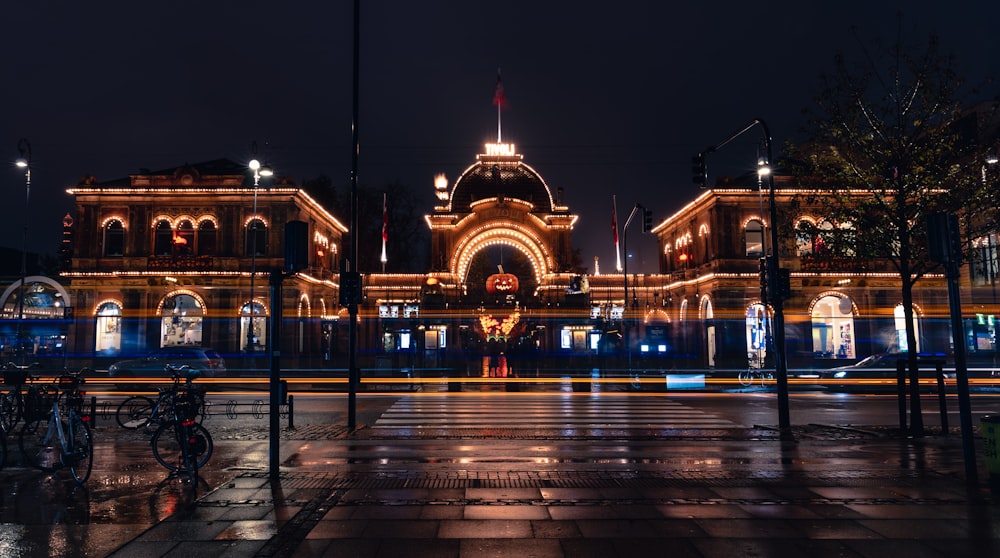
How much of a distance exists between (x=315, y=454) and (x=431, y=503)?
4.55 m

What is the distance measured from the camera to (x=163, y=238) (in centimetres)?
5375

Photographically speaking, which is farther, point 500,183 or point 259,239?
point 500,183

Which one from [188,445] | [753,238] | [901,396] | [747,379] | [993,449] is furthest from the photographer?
[753,238]

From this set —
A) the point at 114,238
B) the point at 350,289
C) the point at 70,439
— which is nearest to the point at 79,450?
the point at 70,439

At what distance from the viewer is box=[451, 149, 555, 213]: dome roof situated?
74125mm

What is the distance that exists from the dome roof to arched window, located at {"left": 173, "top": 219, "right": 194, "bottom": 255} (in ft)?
93.5

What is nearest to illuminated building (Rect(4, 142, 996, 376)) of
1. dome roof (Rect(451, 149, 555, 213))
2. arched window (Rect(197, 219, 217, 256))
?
arched window (Rect(197, 219, 217, 256))

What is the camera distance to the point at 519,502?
28.0ft

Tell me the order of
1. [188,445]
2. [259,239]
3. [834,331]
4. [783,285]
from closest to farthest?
1. [188,445]
2. [783,285]
3. [834,331]
4. [259,239]

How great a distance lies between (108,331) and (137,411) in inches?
1609

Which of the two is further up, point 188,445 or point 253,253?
point 253,253

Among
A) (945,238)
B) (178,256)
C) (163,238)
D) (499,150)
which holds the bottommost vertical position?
(945,238)

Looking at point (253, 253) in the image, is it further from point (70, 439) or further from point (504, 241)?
point (70, 439)

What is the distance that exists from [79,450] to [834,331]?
5436cm
